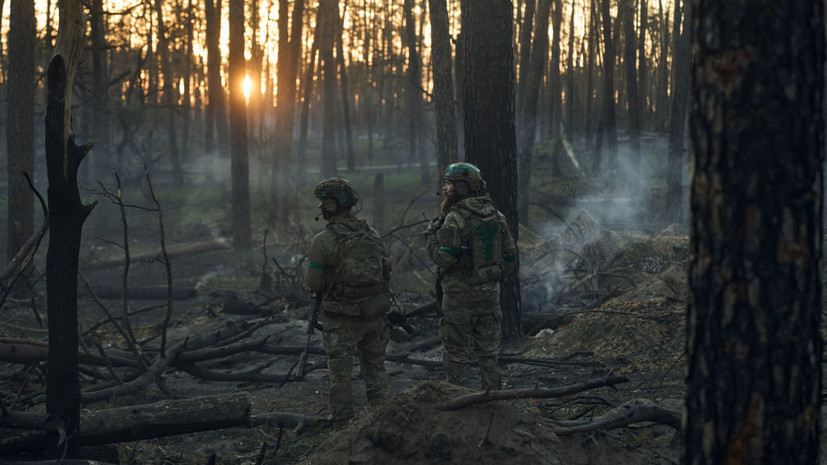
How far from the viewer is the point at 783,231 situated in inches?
93.0

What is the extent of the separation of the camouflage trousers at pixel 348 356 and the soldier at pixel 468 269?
24.6 inches

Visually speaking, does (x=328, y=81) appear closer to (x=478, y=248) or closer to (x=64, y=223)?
(x=478, y=248)

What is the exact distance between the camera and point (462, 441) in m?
3.96

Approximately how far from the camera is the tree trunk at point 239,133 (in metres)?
14.0

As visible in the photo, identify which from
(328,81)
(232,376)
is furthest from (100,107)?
(232,376)

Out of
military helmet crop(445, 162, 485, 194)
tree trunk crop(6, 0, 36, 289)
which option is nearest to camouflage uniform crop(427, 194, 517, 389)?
military helmet crop(445, 162, 485, 194)

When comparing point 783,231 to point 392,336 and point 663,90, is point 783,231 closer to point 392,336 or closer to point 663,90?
point 392,336

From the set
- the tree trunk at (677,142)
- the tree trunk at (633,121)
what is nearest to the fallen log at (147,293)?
the tree trunk at (677,142)

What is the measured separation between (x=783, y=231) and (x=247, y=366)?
6504 mm

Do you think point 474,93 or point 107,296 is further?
point 107,296

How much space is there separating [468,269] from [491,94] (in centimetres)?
263

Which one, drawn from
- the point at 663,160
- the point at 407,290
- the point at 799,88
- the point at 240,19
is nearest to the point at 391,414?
the point at 799,88

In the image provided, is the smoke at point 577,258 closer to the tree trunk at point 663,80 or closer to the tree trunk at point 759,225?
the tree trunk at point 759,225

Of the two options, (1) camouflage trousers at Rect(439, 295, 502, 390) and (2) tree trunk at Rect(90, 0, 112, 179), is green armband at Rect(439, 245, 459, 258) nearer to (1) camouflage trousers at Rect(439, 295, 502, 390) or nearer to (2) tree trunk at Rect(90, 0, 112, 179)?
(1) camouflage trousers at Rect(439, 295, 502, 390)
